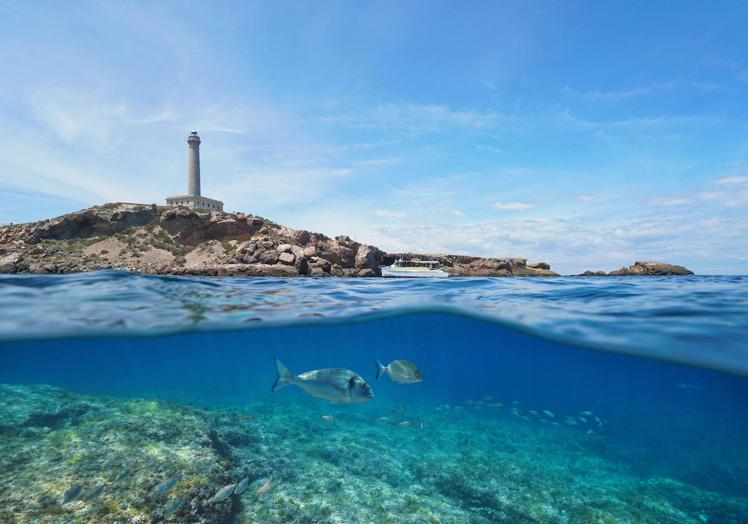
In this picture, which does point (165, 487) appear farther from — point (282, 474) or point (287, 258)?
point (287, 258)

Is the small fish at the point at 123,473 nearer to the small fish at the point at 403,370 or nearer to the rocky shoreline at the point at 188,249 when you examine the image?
the small fish at the point at 403,370

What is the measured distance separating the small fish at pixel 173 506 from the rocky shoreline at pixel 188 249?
28506 mm

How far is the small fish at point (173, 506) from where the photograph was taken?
598cm

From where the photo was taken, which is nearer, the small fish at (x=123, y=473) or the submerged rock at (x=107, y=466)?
the submerged rock at (x=107, y=466)

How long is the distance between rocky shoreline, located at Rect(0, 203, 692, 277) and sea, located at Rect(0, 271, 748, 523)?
19.7 m

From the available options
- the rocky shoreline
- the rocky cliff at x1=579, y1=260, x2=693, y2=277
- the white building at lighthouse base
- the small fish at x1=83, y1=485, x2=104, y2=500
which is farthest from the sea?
the white building at lighthouse base

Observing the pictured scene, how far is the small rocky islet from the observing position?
22.7 ft

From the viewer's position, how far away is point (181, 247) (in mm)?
49719

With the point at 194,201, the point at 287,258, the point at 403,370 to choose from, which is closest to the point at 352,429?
the point at 403,370

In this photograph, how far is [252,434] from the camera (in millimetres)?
11773

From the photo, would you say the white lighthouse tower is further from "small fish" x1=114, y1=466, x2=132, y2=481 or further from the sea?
"small fish" x1=114, y1=466, x2=132, y2=481

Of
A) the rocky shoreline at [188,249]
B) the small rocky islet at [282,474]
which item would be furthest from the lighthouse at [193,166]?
the small rocky islet at [282,474]

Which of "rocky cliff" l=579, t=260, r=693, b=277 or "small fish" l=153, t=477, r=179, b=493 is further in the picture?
"rocky cliff" l=579, t=260, r=693, b=277

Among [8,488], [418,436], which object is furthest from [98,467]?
[418,436]
